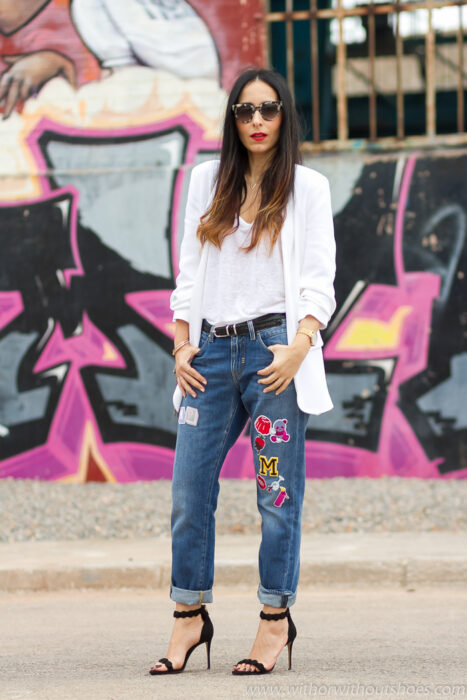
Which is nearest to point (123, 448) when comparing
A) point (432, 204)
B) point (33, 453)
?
point (33, 453)

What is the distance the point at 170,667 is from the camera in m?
3.43

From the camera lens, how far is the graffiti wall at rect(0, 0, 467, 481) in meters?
8.13

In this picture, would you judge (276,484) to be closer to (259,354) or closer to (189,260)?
(259,354)

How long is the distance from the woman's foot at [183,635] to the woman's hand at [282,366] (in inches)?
29.8

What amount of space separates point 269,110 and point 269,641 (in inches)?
66.8


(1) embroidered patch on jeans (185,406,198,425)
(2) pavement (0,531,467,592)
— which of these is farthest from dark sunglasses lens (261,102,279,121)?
(2) pavement (0,531,467,592)

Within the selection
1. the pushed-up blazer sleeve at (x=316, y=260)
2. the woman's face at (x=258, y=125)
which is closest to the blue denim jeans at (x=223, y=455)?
the pushed-up blazer sleeve at (x=316, y=260)

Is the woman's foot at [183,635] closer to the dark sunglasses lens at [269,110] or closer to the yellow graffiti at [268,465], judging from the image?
the yellow graffiti at [268,465]

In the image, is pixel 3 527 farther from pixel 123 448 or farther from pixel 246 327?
pixel 246 327

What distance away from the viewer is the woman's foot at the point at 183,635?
3.41 meters

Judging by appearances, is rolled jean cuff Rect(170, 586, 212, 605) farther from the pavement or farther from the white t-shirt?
the pavement

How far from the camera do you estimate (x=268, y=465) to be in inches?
132

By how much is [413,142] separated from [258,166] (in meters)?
5.04

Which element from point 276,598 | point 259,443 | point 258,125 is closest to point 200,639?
point 276,598
